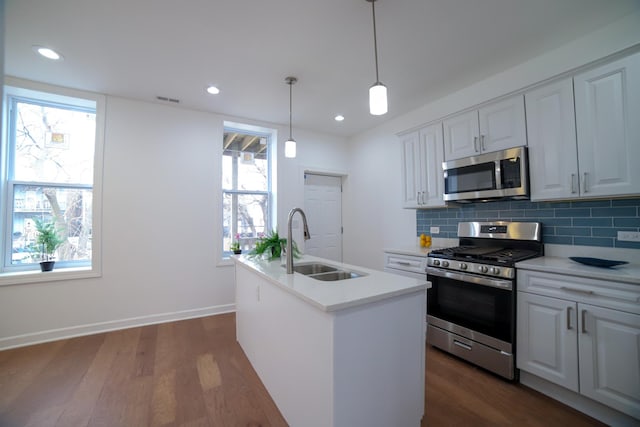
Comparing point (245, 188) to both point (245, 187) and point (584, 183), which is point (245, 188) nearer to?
point (245, 187)

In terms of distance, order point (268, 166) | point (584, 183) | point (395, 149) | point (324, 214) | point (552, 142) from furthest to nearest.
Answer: point (324, 214)
point (268, 166)
point (395, 149)
point (552, 142)
point (584, 183)

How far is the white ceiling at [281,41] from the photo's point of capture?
1868mm

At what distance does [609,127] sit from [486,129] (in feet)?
2.70

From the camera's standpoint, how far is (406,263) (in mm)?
2887

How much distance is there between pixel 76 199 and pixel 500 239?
4739mm

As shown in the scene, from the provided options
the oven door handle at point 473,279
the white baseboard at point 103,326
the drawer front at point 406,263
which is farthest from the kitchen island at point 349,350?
the white baseboard at point 103,326

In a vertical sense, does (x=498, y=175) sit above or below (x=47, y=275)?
above

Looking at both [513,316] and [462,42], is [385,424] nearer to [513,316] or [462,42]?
[513,316]

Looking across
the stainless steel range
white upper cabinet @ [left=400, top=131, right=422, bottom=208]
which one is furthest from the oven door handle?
white upper cabinet @ [left=400, top=131, right=422, bottom=208]

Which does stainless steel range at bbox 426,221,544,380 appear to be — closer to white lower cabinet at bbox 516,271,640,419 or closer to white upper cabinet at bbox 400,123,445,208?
white lower cabinet at bbox 516,271,640,419

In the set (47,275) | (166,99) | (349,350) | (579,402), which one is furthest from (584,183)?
(47,275)

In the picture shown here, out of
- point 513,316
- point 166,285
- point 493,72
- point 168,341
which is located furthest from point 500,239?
point 166,285

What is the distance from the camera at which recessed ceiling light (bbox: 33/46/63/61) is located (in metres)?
2.28

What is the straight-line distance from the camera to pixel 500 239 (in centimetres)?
257
